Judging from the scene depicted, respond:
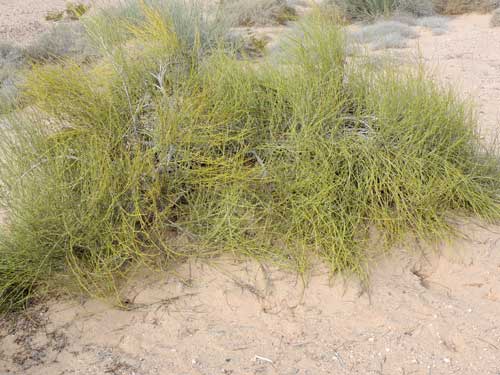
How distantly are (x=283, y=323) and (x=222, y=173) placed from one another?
110cm

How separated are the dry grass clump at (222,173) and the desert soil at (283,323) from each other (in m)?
0.16

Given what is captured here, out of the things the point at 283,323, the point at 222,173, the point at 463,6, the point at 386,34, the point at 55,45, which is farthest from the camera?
the point at 463,6

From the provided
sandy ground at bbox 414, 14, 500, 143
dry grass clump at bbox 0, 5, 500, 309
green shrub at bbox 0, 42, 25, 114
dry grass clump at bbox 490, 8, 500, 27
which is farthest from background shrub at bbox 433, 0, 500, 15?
dry grass clump at bbox 0, 5, 500, 309

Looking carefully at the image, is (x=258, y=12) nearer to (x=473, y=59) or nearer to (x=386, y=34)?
(x=386, y=34)

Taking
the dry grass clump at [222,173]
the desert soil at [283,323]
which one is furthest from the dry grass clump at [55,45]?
the desert soil at [283,323]

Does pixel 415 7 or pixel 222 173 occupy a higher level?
pixel 222 173

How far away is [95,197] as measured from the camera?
3525 mm

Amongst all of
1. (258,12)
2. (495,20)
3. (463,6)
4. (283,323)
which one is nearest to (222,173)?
(283,323)

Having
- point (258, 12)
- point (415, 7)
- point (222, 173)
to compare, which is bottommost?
point (415, 7)

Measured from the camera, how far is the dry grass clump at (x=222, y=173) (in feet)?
11.8

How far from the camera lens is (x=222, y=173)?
154 inches

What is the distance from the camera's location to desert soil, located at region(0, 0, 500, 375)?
3.16 meters

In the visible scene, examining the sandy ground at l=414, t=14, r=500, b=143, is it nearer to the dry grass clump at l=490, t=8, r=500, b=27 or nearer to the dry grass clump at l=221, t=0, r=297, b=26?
the dry grass clump at l=490, t=8, r=500, b=27

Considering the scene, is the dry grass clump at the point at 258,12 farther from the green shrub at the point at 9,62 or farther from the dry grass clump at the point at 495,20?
the dry grass clump at the point at 495,20
